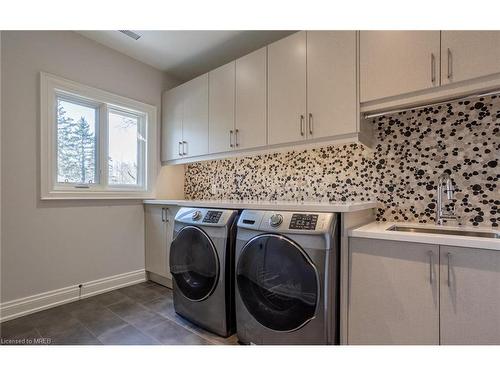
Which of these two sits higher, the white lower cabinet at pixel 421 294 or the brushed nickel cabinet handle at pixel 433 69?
the brushed nickel cabinet handle at pixel 433 69

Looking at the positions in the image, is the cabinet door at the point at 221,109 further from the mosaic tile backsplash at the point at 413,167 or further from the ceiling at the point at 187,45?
the mosaic tile backsplash at the point at 413,167

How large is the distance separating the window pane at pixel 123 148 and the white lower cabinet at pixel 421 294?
8.09 feet

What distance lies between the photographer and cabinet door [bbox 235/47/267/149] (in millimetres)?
2082

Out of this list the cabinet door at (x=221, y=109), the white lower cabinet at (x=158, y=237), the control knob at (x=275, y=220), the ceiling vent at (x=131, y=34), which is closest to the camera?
the control knob at (x=275, y=220)

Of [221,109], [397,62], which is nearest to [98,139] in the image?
[221,109]

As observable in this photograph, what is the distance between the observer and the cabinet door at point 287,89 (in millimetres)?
1857

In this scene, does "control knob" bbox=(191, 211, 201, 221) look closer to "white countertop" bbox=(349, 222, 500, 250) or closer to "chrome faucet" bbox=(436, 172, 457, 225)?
"white countertop" bbox=(349, 222, 500, 250)

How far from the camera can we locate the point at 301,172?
2287 millimetres

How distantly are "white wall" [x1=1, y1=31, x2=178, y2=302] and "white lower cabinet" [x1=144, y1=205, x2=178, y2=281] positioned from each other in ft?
0.59

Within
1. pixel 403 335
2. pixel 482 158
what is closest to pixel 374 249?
pixel 403 335

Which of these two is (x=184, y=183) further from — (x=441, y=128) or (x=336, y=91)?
(x=441, y=128)

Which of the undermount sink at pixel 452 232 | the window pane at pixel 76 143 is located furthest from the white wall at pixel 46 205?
the undermount sink at pixel 452 232

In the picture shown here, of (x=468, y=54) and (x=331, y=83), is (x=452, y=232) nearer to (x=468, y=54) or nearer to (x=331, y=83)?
(x=468, y=54)

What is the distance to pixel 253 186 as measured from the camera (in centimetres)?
262
